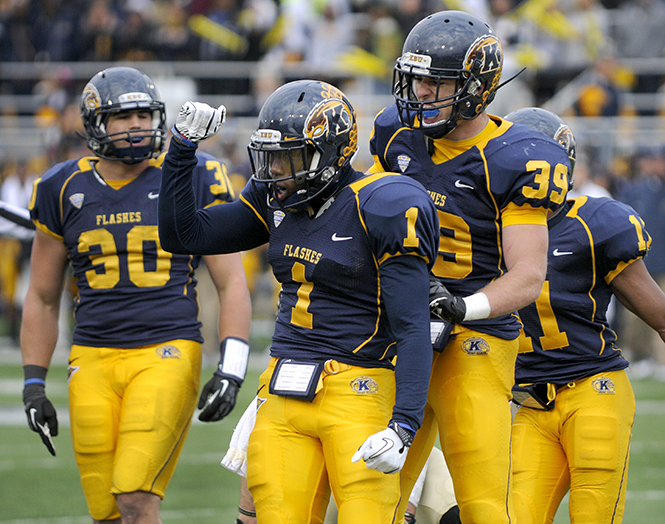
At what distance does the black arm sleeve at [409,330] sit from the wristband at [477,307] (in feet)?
0.95

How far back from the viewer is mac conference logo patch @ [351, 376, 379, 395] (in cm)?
322

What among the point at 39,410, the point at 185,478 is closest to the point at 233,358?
the point at 39,410

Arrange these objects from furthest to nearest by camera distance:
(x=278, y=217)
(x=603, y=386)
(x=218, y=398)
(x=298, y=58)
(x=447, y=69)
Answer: (x=298, y=58) → (x=218, y=398) → (x=603, y=386) → (x=447, y=69) → (x=278, y=217)

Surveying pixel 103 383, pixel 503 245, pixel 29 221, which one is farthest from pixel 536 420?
pixel 29 221

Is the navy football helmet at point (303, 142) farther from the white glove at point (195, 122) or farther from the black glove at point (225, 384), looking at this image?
the black glove at point (225, 384)

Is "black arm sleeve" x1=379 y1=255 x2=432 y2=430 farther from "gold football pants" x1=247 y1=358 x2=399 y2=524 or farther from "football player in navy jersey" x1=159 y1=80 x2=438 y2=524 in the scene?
"gold football pants" x1=247 y1=358 x2=399 y2=524

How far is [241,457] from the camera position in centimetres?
366

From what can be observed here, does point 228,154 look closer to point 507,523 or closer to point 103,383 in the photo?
point 103,383

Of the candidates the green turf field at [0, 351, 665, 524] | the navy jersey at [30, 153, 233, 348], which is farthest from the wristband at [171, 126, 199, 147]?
the green turf field at [0, 351, 665, 524]

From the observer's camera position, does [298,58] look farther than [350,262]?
Yes

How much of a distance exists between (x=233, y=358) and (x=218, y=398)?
0.67ft

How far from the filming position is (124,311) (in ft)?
14.1

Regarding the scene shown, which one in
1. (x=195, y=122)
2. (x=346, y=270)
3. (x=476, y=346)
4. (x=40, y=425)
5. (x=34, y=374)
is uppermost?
(x=195, y=122)

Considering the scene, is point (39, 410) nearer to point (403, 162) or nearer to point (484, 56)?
point (403, 162)
